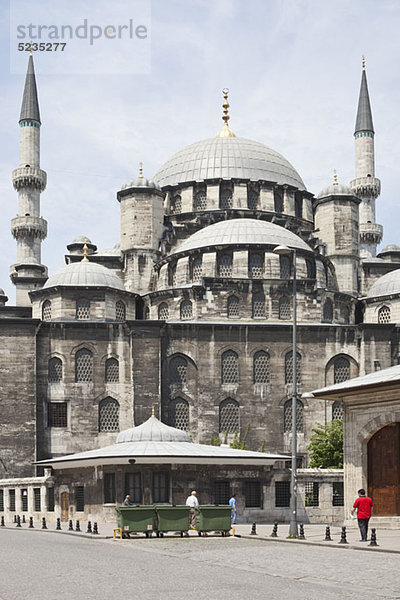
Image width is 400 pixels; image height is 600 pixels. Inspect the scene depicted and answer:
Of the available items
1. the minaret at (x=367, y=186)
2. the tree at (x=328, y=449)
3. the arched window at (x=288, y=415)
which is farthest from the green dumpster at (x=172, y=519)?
the minaret at (x=367, y=186)

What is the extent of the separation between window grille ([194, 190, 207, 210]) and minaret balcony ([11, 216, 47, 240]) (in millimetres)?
9870

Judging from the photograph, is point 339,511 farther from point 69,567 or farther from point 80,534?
point 69,567

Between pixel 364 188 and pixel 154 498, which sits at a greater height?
pixel 364 188

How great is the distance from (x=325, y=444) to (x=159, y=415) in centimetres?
722

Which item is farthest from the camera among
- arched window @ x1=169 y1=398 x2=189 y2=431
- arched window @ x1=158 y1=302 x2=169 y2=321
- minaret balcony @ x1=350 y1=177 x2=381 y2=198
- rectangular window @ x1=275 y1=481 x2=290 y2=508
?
minaret balcony @ x1=350 y1=177 x2=381 y2=198

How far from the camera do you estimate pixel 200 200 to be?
54.7 metres

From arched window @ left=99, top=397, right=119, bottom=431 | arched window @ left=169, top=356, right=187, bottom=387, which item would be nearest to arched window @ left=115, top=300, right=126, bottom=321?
arched window @ left=169, top=356, right=187, bottom=387

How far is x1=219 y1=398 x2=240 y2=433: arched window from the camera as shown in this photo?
42031 mm

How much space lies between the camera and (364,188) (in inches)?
2411

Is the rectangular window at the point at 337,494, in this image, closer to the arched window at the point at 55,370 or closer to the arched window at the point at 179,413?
the arched window at the point at 179,413

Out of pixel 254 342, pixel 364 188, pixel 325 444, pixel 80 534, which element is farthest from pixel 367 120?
pixel 80 534

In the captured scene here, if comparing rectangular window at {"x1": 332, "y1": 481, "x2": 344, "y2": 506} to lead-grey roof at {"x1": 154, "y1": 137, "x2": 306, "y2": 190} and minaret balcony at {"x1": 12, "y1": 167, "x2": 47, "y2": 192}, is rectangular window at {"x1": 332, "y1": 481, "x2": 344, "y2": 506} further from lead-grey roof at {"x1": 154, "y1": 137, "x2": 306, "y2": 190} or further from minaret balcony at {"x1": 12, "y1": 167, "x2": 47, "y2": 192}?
minaret balcony at {"x1": 12, "y1": 167, "x2": 47, "y2": 192}

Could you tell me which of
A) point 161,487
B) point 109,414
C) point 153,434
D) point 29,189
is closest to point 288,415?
point 109,414

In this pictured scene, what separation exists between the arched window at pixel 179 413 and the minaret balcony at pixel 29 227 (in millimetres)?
19486
